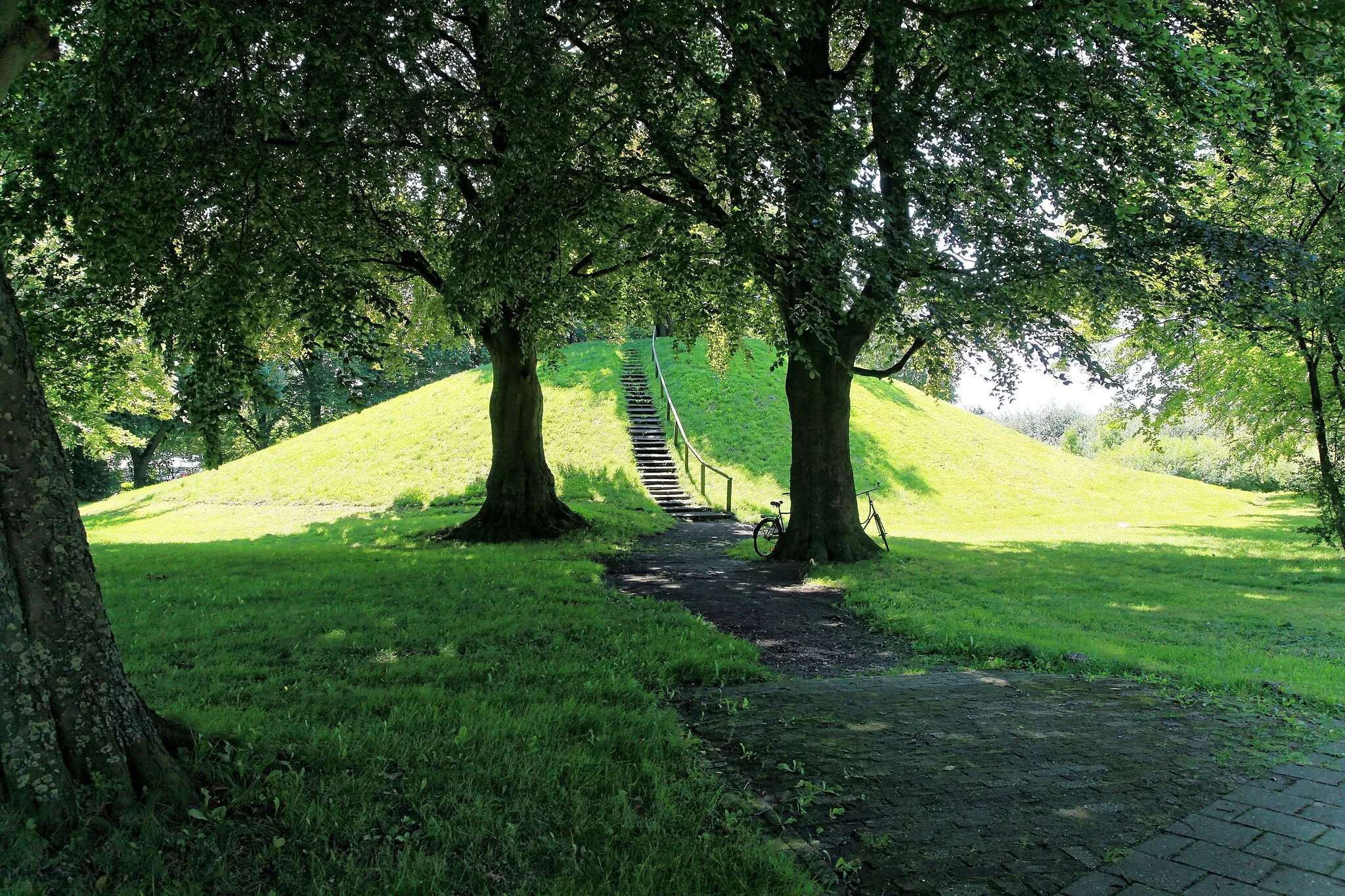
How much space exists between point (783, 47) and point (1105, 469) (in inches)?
1097

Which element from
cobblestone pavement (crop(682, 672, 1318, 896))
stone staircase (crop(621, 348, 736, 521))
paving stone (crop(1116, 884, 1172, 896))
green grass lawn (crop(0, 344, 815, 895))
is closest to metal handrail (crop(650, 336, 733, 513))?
stone staircase (crop(621, 348, 736, 521))

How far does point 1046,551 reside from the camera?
53.8 ft

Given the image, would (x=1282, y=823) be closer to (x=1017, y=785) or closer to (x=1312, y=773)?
(x=1312, y=773)

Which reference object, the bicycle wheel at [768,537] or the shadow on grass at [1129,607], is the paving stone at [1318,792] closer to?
the shadow on grass at [1129,607]

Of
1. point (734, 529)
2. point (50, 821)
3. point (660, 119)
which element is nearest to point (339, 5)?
point (660, 119)

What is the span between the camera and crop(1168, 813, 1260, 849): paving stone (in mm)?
3807

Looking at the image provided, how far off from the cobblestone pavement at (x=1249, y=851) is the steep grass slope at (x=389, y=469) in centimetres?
1754

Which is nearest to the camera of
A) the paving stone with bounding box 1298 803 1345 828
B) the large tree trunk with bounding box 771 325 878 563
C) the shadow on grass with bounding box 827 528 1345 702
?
the paving stone with bounding box 1298 803 1345 828

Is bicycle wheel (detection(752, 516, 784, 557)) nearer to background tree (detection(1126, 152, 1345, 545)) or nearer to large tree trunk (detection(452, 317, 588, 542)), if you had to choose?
large tree trunk (detection(452, 317, 588, 542))

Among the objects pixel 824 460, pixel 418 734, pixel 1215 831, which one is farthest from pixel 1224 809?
pixel 824 460

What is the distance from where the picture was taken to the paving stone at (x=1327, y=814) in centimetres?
402

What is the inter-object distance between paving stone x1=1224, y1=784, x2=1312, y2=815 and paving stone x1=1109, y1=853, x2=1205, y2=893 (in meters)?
1.10

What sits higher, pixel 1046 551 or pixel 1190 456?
pixel 1190 456

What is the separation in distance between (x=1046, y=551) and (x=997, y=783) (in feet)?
44.2
